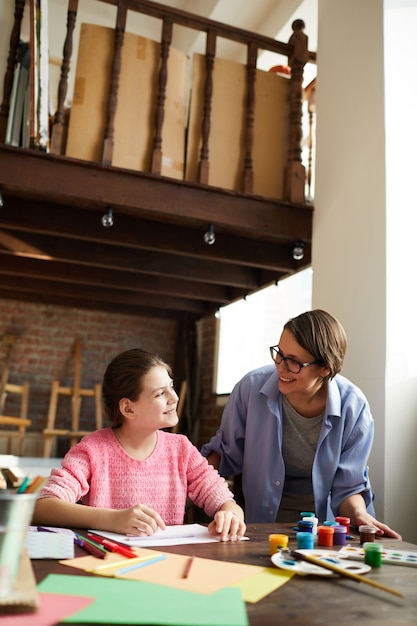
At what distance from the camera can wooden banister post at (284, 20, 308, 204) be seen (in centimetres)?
338

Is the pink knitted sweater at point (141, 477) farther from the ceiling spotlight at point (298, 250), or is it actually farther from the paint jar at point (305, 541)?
the ceiling spotlight at point (298, 250)

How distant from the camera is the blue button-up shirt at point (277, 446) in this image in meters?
2.00

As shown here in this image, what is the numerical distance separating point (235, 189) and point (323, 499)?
1.96 meters

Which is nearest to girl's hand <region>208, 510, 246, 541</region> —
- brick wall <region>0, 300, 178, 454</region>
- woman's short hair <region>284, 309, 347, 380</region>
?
woman's short hair <region>284, 309, 347, 380</region>

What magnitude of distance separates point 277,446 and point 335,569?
1093 millimetres

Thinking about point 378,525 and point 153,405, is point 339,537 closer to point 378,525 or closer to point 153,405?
point 378,525

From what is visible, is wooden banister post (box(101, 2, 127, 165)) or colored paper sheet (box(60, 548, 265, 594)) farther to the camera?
wooden banister post (box(101, 2, 127, 165))

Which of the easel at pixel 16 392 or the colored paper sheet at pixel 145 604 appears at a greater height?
the easel at pixel 16 392

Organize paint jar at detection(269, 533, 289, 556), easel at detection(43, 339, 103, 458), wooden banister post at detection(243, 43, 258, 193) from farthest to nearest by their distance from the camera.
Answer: easel at detection(43, 339, 103, 458), wooden banister post at detection(243, 43, 258, 193), paint jar at detection(269, 533, 289, 556)

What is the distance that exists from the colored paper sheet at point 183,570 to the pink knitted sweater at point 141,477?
50cm

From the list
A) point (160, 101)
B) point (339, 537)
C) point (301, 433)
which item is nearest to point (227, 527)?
point (339, 537)

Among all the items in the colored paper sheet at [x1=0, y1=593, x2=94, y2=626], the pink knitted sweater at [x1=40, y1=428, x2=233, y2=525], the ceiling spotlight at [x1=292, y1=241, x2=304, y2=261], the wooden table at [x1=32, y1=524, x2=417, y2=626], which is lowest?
the wooden table at [x1=32, y1=524, x2=417, y2=626]

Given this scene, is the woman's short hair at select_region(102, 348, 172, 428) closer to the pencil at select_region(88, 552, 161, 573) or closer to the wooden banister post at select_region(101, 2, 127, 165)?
the pencil at select_region(88, 552, 161, 573)

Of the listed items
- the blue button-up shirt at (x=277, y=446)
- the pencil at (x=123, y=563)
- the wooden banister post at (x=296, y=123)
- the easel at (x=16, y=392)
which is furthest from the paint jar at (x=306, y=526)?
the easel at (x=16, y=392)
